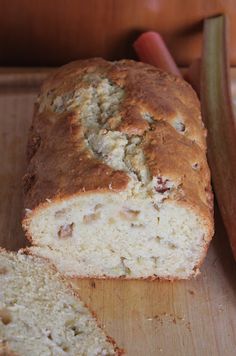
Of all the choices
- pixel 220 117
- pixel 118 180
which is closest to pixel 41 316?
pixel 118 180

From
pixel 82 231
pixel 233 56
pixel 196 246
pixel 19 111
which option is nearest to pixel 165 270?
pixel 196 246

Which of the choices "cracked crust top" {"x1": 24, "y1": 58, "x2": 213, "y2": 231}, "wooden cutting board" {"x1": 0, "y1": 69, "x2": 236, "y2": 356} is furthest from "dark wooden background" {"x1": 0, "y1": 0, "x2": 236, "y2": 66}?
"wooden cutting board" {"x1": 0, "y1": 69, "x2": 236, "y2": 356}

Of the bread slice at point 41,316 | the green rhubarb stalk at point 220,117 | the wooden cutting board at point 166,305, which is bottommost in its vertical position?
the wooden cutting board at point 166,305

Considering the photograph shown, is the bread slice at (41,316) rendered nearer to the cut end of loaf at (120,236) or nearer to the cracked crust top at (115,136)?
the cut end of loaf at (120,236)

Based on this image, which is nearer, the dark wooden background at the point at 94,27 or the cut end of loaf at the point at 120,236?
the cut end of loaf at the point at 120,236

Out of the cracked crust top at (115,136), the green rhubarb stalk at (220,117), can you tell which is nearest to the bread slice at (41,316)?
the cracked crust top at (115,136)

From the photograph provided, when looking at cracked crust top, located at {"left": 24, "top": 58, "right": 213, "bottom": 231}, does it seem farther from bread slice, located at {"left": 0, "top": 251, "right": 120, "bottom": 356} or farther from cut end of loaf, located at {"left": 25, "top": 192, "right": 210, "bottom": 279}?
bread slice, located at {"left": 0, "top": 251, "right": 120, "bottom": 356}
